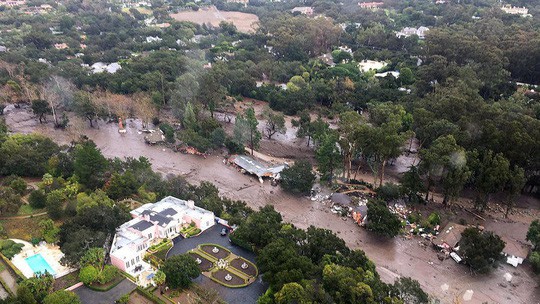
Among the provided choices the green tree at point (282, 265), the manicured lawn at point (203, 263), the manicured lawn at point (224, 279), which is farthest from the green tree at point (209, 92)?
the green tree at point (282, 265)

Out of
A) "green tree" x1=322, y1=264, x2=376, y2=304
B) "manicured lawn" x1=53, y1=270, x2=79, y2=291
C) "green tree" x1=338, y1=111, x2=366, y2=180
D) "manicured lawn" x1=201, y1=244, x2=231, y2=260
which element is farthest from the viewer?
"green tree" x1=338, y1=111, x2=366, y2=180

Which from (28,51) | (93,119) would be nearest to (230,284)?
(93,119)

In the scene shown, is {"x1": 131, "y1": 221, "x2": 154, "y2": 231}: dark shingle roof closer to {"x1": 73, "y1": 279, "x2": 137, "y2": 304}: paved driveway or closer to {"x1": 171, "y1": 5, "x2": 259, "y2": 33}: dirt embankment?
{"x1": 73, "y1": 279, "x2": 137, "y2": 304}: paved driveway

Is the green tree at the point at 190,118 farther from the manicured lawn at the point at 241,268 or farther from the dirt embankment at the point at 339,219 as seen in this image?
the manicured lawn at the point at 241,268

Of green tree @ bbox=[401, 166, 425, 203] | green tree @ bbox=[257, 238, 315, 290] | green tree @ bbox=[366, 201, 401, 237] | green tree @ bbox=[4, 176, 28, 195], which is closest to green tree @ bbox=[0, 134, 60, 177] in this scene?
green tree @ bbox=[4, 176, 28, 195]

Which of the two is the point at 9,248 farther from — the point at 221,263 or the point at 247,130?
the point at 247,130

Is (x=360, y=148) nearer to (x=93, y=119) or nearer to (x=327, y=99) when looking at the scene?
(x=327, y=99)
